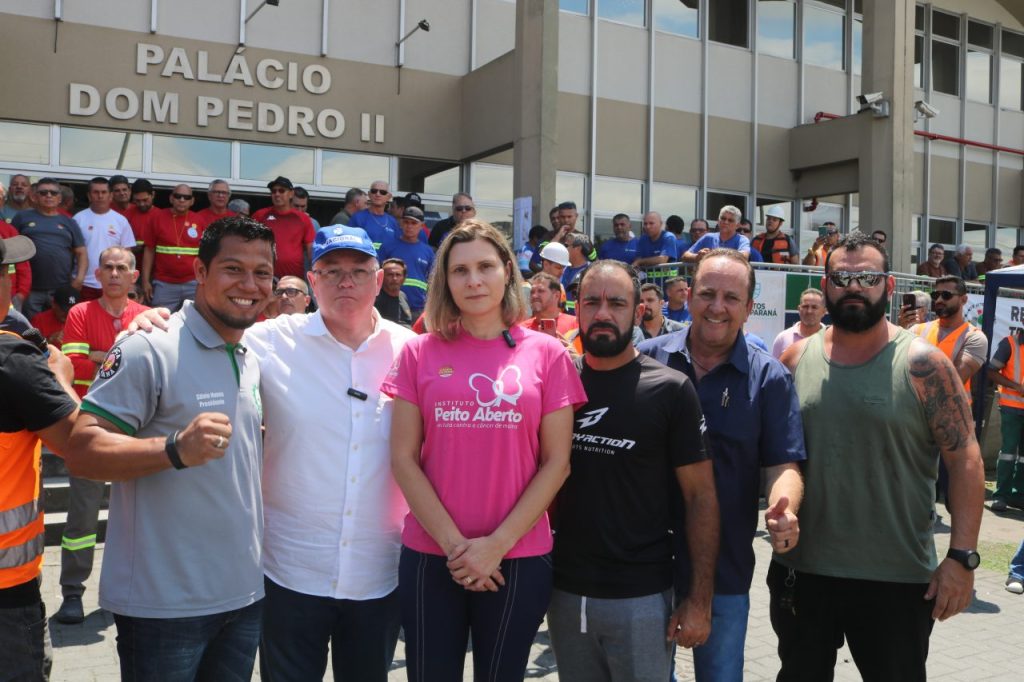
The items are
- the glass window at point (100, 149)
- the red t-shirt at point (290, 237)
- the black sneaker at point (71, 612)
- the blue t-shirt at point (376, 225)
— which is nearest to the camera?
the black sneaker at point (71, 612)

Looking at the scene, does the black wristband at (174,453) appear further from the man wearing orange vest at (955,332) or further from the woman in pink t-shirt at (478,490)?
the man wearing orange vest at (955,332)

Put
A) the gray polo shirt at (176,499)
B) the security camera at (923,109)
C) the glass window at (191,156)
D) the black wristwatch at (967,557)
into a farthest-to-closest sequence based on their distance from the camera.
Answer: the security camera at (923,109) → the glass window at (191,156) → the black wristwatch at (967,557) → the gray polo shirt at (176,499)

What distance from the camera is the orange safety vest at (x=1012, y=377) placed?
9938mm

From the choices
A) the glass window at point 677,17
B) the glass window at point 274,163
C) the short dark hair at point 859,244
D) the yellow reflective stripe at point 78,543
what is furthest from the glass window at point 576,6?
the short dark hair at point 859,244

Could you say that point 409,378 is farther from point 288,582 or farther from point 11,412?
point 11,412

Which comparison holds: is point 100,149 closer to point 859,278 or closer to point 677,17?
point 677,17

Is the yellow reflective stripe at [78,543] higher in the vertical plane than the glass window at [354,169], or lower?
lower

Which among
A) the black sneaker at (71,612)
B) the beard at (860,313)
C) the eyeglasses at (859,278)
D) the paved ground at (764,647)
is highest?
the eyeglasses at (859,278)

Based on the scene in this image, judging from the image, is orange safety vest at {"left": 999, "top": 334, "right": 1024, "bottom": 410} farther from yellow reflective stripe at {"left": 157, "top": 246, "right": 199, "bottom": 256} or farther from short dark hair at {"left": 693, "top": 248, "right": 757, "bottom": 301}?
yellow reflective stripe at {"left": 157, "top": 246, "right": 199, "bottom": 256}

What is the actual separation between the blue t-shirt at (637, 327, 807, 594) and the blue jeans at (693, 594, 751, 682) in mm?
46

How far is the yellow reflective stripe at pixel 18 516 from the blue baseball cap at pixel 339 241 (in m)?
1.31

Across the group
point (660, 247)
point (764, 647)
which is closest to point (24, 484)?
point (764, 647)

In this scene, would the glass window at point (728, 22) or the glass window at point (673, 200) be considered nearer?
the glass window at point (673, 200)

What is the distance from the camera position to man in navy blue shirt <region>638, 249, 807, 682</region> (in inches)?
126
